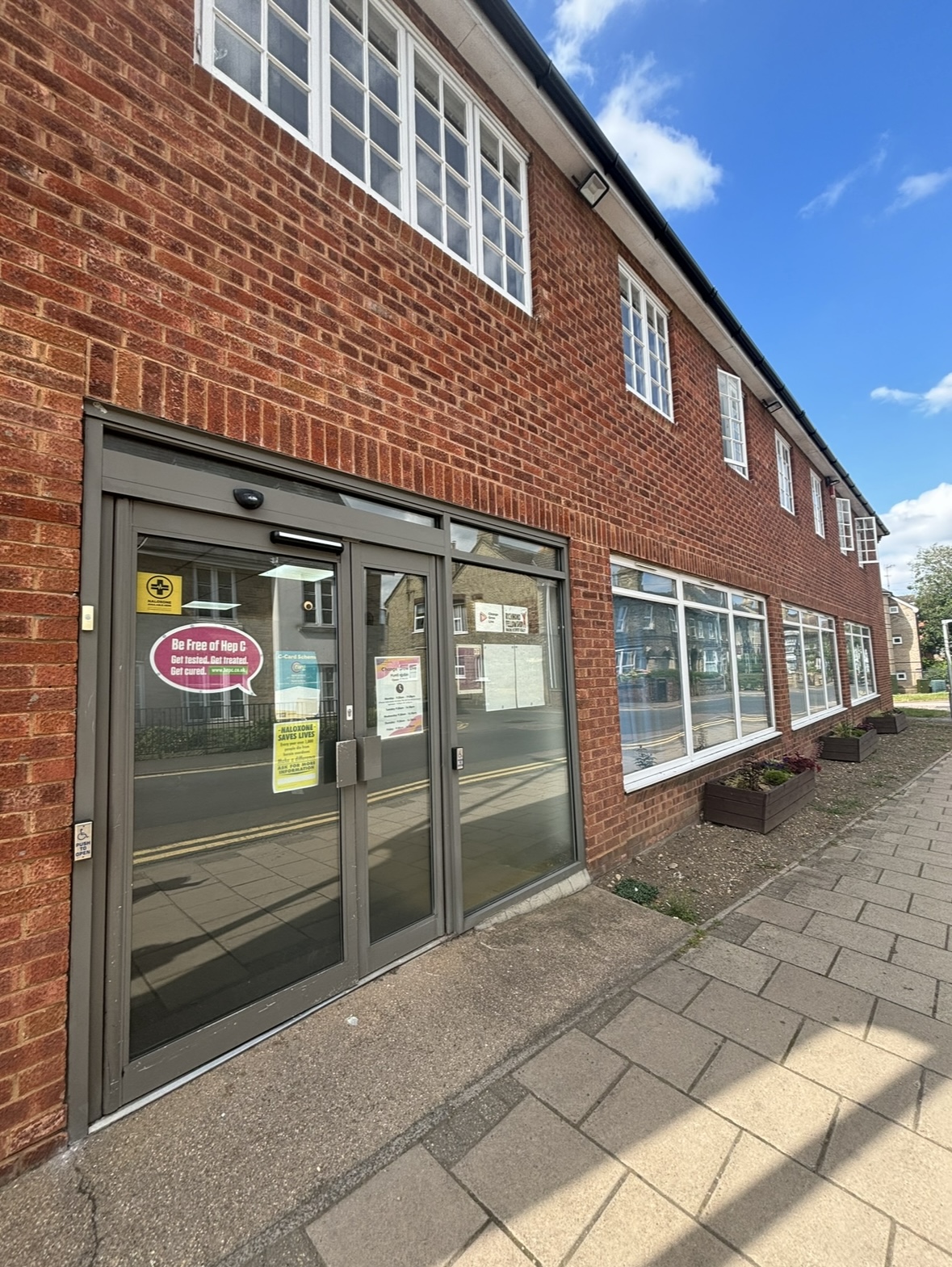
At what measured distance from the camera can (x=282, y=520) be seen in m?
2.61

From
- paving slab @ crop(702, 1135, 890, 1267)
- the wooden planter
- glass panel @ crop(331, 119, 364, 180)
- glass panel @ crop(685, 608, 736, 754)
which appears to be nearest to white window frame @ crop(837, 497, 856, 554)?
the wooden planter

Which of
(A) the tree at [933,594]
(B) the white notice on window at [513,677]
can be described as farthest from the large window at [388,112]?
(A) the tree at [933,594]

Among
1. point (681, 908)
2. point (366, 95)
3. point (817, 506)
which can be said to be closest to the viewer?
point (366, 95)

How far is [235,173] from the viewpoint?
2.57 meters

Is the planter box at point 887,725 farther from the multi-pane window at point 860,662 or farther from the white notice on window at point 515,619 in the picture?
the white notice on window at point 515,619

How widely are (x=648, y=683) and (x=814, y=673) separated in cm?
712

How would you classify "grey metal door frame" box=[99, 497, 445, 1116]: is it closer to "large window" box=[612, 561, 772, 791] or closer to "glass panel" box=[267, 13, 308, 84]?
"glass panel" box=[267, 13, 308, 84]

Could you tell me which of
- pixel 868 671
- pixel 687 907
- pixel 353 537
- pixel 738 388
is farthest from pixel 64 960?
pixel 868 671

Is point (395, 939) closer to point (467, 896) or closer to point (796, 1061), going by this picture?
point (467, 896)

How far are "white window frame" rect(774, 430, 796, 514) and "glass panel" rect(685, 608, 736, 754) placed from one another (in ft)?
14.0

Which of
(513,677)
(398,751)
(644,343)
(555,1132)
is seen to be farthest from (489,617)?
(644,343)

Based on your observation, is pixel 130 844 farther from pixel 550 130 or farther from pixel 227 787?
pixel 550 130

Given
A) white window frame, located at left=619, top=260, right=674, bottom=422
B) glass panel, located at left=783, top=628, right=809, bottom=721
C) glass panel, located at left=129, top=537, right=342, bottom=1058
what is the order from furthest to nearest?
glass panel, located at left=783, top=628, right=809, bottom=721
white window frame, located at left=619, top=260, right=674, bottom=422
glass panel, located at left=129, top=537, right=342, bottom=1058

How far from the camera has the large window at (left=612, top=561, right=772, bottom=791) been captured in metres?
5.18
